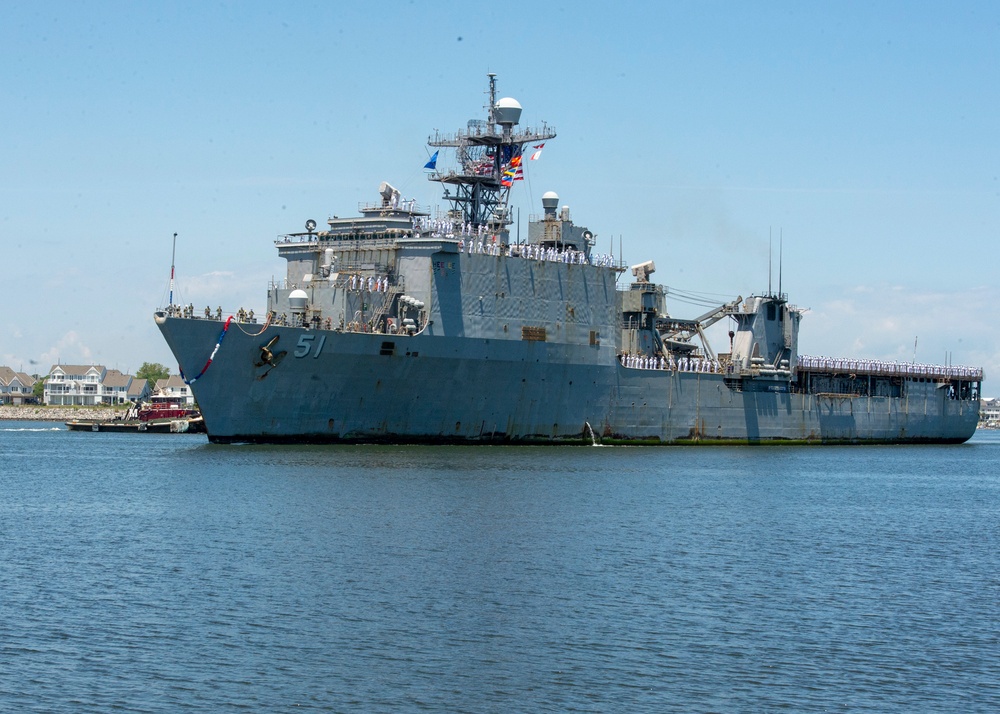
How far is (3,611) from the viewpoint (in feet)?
64.8

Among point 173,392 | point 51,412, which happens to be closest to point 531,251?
point 173,392

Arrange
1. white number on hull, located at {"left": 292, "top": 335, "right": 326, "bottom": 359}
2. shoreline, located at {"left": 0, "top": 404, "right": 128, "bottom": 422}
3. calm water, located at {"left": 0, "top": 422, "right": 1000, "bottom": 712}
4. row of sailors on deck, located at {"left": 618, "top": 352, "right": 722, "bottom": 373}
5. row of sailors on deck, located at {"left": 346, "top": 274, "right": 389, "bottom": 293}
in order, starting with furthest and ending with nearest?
shoreline, located at {"left": 0, "top": 404, "right": 128, "bottom": 422}, row of sailors on deck, located at {"left": 618, "top": 352, "right": 722, "bottom": 373}, row of sailors on deck, located at {"left": 346, "top": 274, "right": 389, "bottom": 293}, white number on hull, located at {"left": 292, "top": 335, "right": 326, "bottom": 359}, calm water, located at {"left": 0, "top": 422, "right": 1000, "bottom": 712}

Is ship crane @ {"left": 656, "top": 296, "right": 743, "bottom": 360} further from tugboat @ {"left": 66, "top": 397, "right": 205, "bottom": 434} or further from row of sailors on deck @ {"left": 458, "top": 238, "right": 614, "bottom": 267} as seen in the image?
tugboat @ {"left": 66, "top": 397, "right": 205, "bottom": 434}

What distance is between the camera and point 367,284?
49.9m

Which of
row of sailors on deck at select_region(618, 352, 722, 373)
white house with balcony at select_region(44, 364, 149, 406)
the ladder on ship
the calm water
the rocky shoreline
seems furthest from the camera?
white house with balcony at select_region(44, 364, 149, 406)

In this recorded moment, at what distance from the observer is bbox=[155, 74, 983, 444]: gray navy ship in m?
46.8

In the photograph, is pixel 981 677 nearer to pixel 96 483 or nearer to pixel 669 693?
pixel 669 693

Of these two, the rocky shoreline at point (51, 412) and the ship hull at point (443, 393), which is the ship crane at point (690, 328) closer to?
the ship hull at point (443, 393)

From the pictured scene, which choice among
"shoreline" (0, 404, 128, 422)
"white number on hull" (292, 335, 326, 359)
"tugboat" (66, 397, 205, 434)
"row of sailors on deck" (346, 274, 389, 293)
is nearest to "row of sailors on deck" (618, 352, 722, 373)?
"row of sailors on deck" (346, 274, 389, 293)

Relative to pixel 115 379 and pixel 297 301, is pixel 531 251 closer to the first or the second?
pixel 297 301

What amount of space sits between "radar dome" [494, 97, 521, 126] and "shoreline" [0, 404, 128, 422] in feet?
255

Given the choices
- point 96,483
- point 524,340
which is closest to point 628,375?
point 524,340

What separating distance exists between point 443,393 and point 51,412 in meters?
98.7

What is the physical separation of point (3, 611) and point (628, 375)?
4000 centimetres
